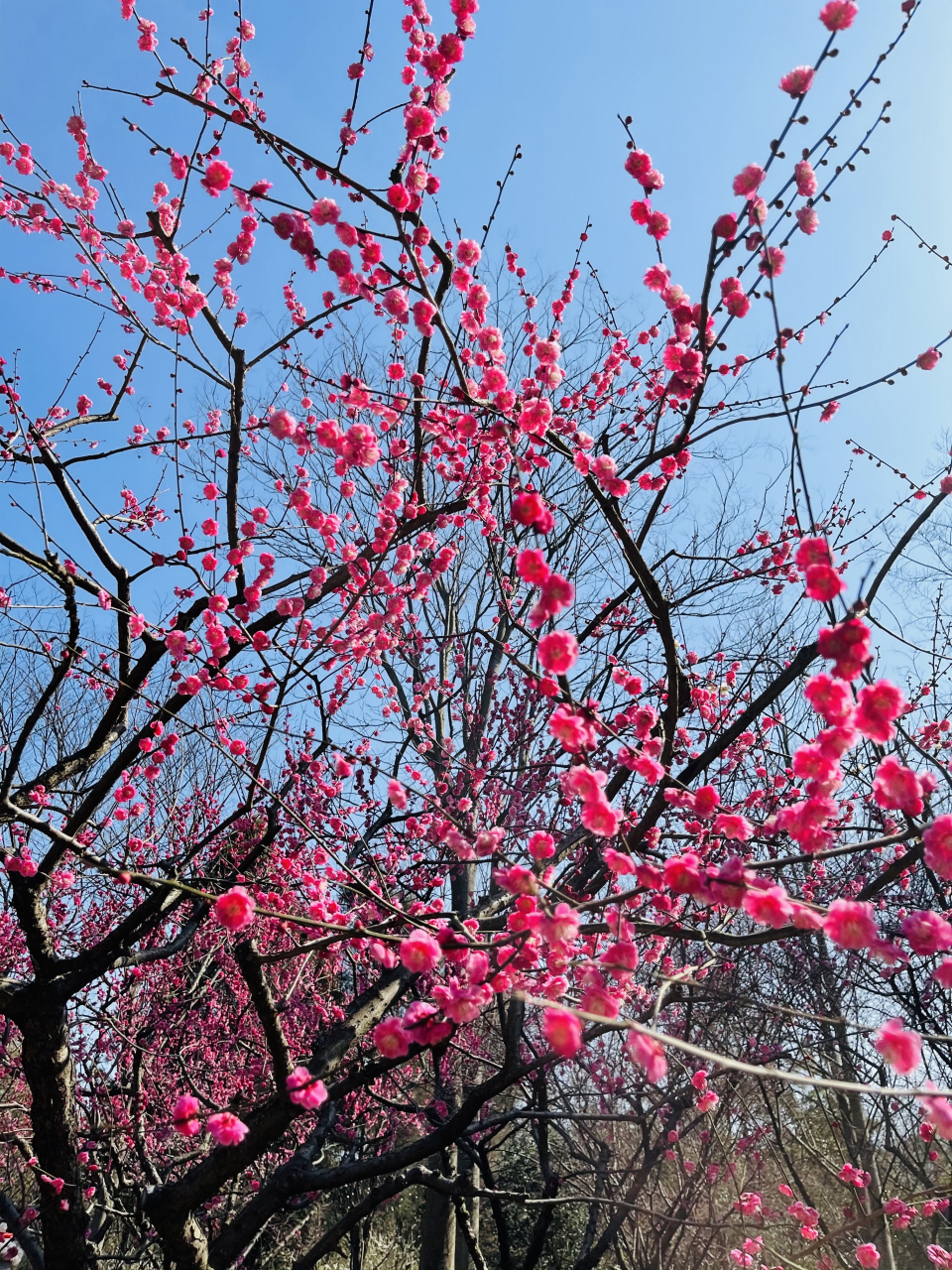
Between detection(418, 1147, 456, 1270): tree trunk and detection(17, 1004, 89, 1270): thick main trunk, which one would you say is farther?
detection(418, 1147, 456, 1270): tree trunk

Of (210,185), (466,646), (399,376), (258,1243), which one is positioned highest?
(466,646)

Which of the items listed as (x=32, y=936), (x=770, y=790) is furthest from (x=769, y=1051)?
(x=32, y=936)

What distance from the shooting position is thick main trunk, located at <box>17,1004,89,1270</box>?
4062 mm

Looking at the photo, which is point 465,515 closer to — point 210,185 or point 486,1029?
point 210,185

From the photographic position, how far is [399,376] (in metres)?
3.87

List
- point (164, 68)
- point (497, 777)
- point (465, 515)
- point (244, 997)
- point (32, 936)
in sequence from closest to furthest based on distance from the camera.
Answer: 1. point (164, 68)
2. point (32, 936)
3. point (465, 515)
4. point (497, 777)
5. point (244, 997)

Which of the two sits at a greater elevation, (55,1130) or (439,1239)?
(55,1130)

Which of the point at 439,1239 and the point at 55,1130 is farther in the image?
the point at 439,1239

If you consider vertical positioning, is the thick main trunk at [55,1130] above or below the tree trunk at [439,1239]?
above

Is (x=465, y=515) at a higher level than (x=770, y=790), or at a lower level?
higher

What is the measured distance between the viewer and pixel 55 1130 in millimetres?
4168

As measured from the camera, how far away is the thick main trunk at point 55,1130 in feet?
13.3

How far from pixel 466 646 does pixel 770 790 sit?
4.13 m

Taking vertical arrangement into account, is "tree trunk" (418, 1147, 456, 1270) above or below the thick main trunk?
below
